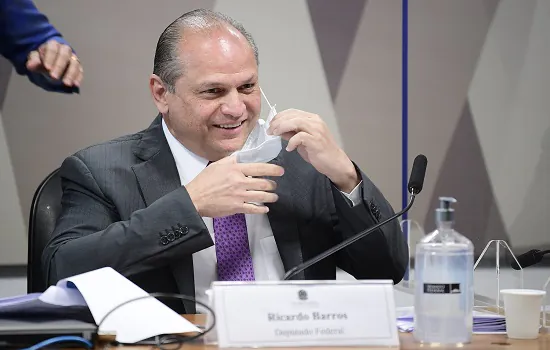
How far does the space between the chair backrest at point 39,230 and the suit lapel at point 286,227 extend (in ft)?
1.84

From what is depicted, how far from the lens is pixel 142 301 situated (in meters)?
1.49

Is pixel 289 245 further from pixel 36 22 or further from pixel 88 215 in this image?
pixel 36 22

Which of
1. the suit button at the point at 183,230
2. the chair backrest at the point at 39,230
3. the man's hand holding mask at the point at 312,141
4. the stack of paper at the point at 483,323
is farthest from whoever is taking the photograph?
the chair backrest at the point at 39,230

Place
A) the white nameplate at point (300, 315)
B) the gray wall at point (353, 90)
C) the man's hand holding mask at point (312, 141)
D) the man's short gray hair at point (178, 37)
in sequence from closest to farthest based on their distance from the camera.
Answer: the white nameplate at point (300, 315), the man's hand holding mask at point (312, 141), the man's short gray hair at point (178, 37), the gray wall at point (353, 90)

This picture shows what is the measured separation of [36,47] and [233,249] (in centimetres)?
98

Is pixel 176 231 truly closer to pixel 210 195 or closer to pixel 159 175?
pixel 210 195

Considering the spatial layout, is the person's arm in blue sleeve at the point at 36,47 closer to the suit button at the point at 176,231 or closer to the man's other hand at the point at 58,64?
the man's other hand at the point at 58,64

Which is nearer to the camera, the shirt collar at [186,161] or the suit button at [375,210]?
the suit button at [375,210]

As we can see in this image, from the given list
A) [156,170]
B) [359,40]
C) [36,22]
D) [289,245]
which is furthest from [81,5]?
[289,245]

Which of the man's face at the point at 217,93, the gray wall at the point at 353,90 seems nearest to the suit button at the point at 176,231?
the man's face at the point at 217,93

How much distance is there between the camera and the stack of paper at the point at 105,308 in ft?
4.70

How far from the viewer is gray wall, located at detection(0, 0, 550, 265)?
3072 millimetres

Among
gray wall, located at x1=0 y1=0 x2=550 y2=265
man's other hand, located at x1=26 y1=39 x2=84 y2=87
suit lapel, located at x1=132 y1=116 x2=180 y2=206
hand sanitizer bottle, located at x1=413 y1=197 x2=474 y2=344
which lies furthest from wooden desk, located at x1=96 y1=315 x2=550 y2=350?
gray wall, located at x1=0 y1=0 x2=550 y2=265

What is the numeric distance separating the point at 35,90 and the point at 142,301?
6.87 ft
